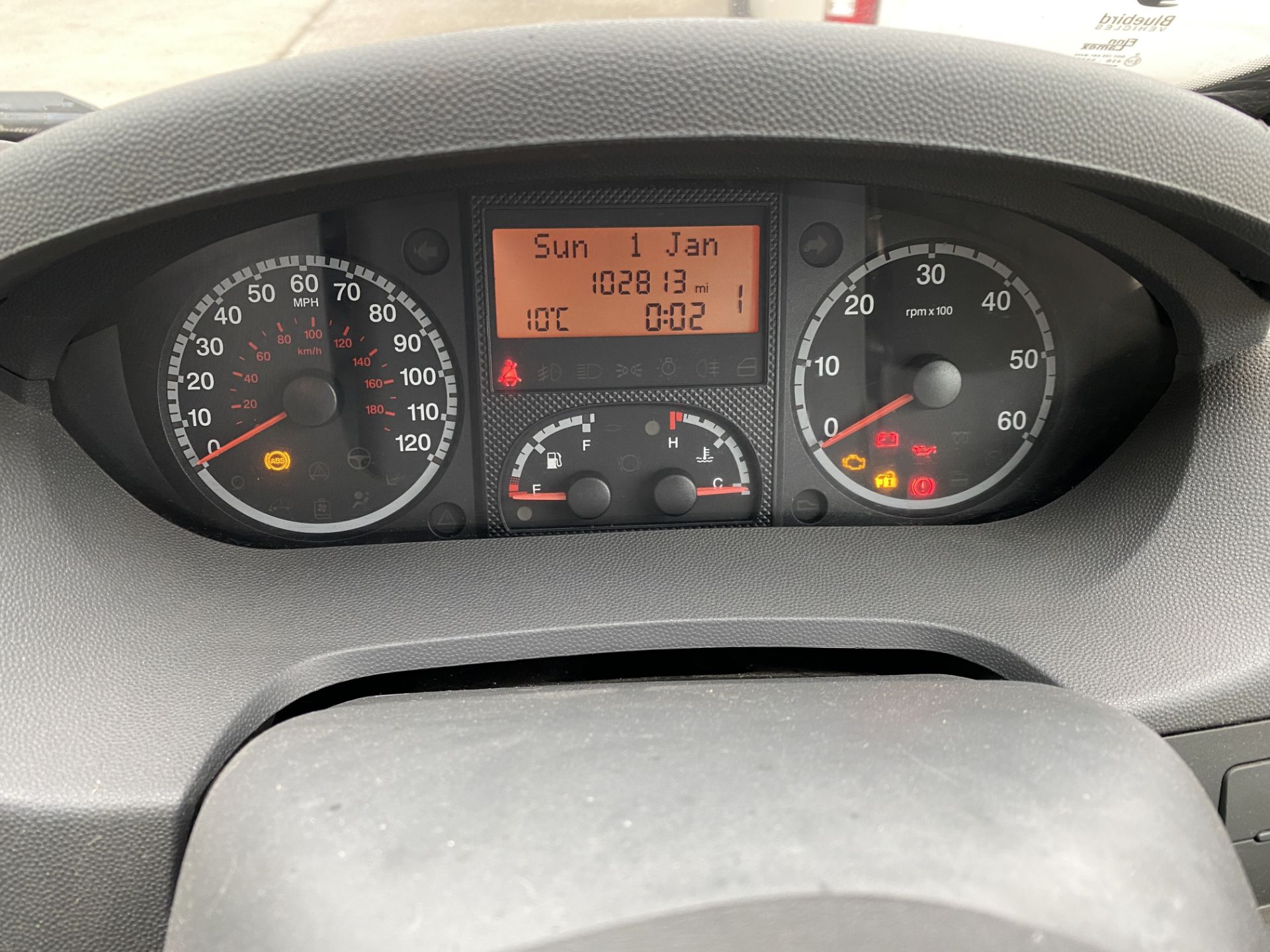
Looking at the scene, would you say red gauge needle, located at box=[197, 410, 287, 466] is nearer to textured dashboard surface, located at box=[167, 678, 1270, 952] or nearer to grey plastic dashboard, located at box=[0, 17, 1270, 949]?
grey plastic dashboard, located at box=[0, 17, 1270, 949]

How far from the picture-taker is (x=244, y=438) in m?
1.56

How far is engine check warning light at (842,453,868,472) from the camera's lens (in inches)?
64.8

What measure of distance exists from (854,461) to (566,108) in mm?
823

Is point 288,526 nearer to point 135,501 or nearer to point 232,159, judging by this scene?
point 135,501

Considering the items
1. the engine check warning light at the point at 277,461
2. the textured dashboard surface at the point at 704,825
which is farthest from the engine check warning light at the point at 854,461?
the engine check warning light at the point at 277,461

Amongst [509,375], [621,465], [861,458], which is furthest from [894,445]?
[509,375]

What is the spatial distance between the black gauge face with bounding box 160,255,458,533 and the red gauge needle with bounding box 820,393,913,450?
1.74 ft

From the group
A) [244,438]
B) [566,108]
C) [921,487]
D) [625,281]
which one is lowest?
[921,487]

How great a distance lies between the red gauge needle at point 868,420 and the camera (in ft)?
5.31

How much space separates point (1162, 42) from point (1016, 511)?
0.86m

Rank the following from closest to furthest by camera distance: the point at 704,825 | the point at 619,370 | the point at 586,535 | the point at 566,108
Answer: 1. the point at 704,825
2. the point at 566,108
3. the point at 586,535
4. the point at 619,370

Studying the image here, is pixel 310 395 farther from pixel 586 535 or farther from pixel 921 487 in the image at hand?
pixel 921 487

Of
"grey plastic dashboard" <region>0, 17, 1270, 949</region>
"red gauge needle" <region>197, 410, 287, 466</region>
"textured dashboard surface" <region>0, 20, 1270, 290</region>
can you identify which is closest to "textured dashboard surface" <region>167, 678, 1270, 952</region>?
"grey plastic dashboard" <region>0, 17, 1270, 949</region>

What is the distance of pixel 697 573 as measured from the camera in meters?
1.38
